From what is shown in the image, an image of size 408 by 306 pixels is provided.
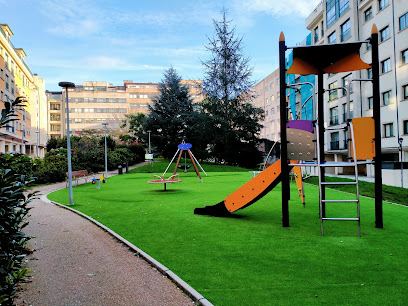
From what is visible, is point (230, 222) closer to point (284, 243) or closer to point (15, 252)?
point (284, 243)

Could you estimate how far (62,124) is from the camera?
306 feet

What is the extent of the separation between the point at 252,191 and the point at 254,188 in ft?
0.31

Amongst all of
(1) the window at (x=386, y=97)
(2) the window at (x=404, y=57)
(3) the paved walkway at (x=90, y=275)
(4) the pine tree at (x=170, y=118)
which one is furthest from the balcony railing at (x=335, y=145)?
(3) the paved walkway at (x=90, y=275)

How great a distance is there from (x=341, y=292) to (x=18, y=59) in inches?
2106

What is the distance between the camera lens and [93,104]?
98.2m

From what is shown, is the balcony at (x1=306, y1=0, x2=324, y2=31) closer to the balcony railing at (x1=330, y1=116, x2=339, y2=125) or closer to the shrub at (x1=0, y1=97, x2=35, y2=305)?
the balcony railing at (x1=330, y1=116, x2=339, y2=125)

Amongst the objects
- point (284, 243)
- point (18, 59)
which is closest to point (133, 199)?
point (284, 243)

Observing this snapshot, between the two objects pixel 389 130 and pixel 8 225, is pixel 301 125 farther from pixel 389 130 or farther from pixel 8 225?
pixel 389 130

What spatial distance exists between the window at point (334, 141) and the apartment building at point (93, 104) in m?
56.8

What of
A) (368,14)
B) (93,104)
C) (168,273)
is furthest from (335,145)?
(93,104)

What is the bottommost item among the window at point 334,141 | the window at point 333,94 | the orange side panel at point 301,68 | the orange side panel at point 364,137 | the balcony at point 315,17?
the orange side panel at point 364,137

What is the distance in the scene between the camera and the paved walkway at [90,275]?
4.04 meters

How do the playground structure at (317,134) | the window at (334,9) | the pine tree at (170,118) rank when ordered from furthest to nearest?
the pine tree at (170,118)
the window at (334,9)
the playground structure at (317,134)

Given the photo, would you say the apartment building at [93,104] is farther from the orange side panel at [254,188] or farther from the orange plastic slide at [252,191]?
the orange side panel at [254,188]
